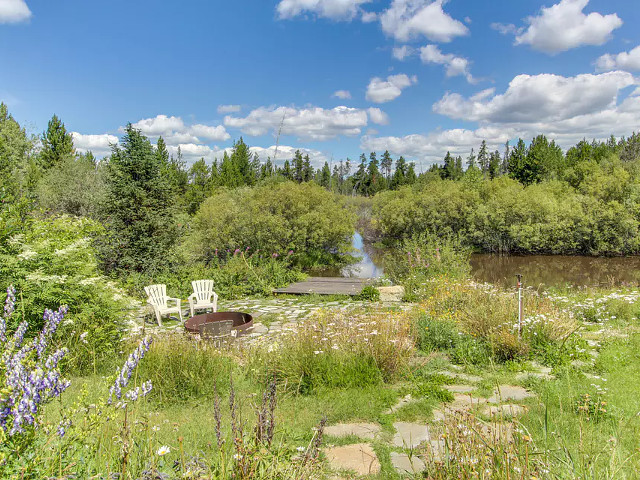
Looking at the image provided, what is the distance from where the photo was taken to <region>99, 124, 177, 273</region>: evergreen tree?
33.8 feet

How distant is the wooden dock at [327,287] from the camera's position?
10227mm

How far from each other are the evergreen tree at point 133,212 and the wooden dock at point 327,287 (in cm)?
338

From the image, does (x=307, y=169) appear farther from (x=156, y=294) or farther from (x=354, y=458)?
(x=354, y=458)

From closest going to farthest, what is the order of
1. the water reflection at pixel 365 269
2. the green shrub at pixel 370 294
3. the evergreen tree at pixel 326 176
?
the green shrub at pixel 370 294 < the water reflection at pixel 365 269 < the evergreen tree at pixel 326 176

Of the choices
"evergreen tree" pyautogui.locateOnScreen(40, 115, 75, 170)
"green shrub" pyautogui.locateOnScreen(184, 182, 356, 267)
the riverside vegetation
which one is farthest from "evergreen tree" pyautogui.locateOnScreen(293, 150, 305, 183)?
the riverside vegetation

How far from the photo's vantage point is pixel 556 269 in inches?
731

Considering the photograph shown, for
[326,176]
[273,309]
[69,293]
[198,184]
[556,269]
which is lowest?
[556,269]

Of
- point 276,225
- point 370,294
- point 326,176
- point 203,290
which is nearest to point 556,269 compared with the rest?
point 276,225

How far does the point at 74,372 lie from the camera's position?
173 inches

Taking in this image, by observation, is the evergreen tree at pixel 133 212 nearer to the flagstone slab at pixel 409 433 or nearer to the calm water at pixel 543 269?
the calm water at pixel 543 269

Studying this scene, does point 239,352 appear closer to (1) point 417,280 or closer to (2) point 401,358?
(2) point 401,358

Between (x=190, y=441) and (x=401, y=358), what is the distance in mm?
2328

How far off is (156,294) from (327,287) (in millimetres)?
4337

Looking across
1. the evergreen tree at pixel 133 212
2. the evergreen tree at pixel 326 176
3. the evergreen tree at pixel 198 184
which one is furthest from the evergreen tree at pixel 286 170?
the evergreen tree at pixel 133 212
